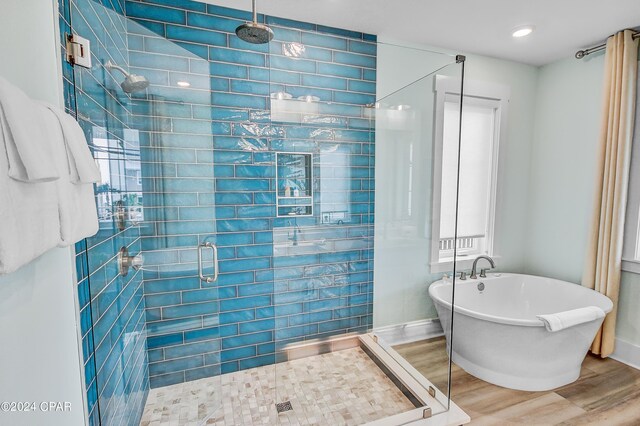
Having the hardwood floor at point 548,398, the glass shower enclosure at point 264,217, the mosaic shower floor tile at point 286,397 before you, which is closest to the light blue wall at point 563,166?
the hardwood floor at point 548,398

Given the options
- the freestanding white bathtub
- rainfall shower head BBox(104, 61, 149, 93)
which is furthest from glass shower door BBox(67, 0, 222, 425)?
the freestanding white bathtub

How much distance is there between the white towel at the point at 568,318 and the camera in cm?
193

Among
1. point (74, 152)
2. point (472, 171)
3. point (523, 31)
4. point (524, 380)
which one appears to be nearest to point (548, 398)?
point (524, 380)

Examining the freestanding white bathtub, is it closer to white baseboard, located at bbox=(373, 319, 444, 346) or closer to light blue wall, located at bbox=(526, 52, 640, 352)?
white baseboard, located at bbox=(373, 319, 444, 346)

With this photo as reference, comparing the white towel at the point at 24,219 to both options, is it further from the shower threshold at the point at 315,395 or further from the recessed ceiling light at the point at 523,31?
the recessed ceiling light at the point at 523,31

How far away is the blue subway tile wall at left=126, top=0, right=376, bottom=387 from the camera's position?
72.6 inches

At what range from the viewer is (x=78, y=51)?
112cm

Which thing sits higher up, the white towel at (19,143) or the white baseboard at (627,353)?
the white towel at (19,143)

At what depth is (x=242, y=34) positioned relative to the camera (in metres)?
1.75

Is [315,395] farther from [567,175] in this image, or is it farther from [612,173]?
[567,175]

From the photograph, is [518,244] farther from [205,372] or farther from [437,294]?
[205,372]

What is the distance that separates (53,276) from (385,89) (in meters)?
2.36

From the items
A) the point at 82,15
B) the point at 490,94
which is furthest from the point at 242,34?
A: the point at 490,94

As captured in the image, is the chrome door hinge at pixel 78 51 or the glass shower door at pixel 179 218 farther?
the glass shower door at pixel 179 218
